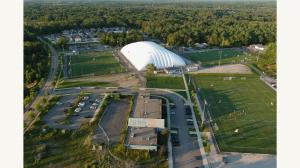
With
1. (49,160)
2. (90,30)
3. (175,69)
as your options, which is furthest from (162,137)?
(90,30)

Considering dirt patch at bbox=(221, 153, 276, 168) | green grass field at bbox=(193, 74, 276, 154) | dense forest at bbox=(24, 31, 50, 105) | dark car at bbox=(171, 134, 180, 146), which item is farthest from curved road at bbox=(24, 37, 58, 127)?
dirt patch at bbox=(221, 153, 276, 168)

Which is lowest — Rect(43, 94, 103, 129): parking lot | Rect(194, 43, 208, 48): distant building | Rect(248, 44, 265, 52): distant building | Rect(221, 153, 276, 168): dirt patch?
Rect(221, 153, 276, 168): dirt patch

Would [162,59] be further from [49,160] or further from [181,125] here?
[49,160]

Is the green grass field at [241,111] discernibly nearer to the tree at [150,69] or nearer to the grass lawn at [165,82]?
the grass lawn at [165,82]

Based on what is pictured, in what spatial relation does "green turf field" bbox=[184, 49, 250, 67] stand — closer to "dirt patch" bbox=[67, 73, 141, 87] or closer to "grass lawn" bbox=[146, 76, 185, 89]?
"grass lawn" bbox=[146, 76, 185, 89]

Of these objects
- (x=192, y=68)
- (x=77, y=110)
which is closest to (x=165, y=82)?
(x=192, y=68)

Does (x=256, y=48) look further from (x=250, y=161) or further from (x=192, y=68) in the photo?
(x=250, y=161)
